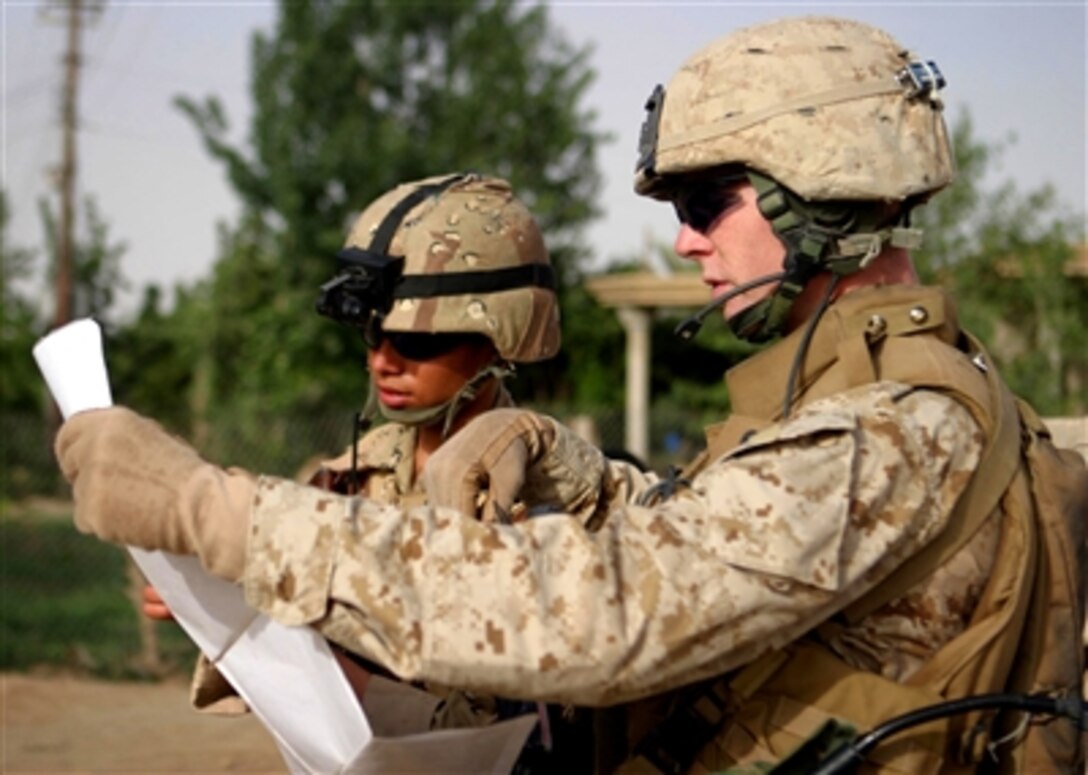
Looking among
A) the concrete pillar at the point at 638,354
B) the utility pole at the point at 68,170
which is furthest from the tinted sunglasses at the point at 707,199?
the utility pole at the point at 68,170

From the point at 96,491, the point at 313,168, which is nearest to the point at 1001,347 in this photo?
the point at 313,168

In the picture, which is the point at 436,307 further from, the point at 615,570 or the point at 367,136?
the point at 367,136

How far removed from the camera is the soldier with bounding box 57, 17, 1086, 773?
2.39 metres

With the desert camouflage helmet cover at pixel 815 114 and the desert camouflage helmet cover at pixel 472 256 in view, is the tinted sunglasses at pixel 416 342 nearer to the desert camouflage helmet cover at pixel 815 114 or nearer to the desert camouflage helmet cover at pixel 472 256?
the desert camouflage helmet cover at pixel 472 256

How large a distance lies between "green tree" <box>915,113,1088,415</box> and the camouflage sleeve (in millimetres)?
11271

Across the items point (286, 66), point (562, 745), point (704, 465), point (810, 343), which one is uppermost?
point (286, 66)

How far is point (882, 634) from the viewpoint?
2676 millimetres

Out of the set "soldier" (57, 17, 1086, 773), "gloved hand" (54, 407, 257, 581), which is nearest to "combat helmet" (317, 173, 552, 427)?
"soldier" (57, 17, 1086, 773)

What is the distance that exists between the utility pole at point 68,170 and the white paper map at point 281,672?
2273 centimetres

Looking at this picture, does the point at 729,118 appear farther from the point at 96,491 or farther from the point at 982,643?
the point at 96,491

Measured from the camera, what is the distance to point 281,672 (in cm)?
268

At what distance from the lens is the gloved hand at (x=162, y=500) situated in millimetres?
2416

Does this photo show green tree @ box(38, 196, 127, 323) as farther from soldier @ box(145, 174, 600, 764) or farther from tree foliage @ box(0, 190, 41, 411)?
soldier @ box(145, 174, 600, 764)

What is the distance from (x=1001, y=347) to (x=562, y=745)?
439 inches
